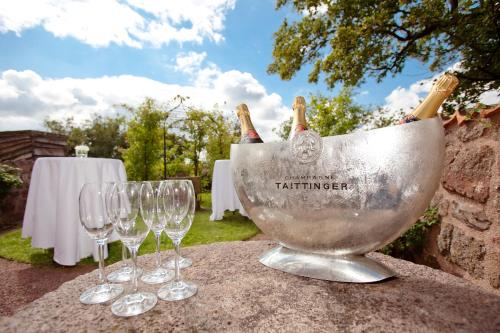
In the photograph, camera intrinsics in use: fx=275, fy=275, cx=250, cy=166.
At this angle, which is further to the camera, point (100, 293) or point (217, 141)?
point (217, 141)

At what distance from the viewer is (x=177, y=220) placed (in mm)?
921

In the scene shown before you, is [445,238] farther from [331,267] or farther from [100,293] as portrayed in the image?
[100,293]

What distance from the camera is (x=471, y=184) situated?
68.4 inches

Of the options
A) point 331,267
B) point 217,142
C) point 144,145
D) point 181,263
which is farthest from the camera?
point 217,142

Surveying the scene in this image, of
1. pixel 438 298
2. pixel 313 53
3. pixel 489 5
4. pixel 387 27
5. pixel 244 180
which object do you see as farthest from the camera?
pixel 313 53

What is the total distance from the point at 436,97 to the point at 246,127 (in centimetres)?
76

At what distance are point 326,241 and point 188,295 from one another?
0.53m

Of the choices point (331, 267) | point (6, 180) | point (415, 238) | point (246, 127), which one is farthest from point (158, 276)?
point (6, 180)

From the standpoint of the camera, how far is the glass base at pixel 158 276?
3.28 feet

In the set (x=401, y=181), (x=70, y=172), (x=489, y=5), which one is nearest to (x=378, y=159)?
(x=401, y=181)

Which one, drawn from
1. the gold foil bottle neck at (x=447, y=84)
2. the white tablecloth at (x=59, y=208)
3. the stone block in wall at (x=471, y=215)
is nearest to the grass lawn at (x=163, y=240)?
the white tablecloth at (x=59, y=208)

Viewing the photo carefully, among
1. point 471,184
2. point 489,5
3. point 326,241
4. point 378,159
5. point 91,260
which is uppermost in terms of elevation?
point 489,5

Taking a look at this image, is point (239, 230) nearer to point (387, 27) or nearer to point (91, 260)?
point (91, 260)

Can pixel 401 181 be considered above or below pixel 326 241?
above
